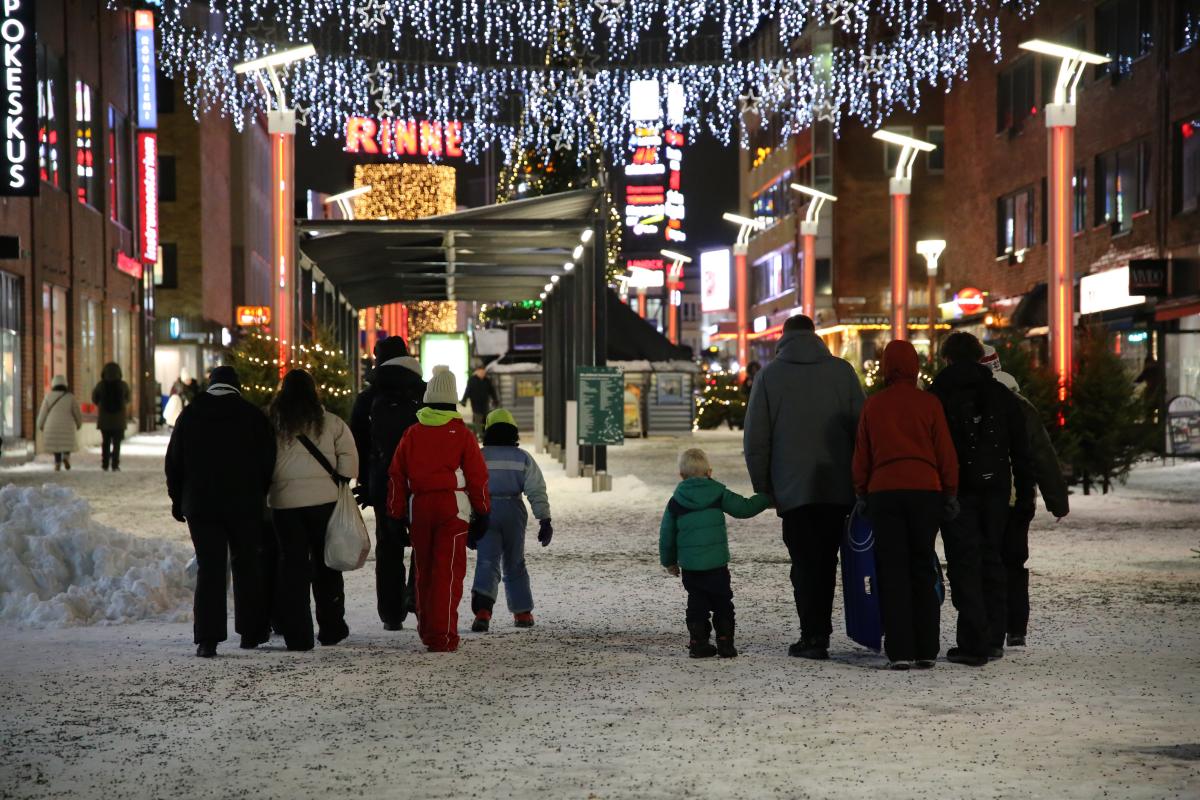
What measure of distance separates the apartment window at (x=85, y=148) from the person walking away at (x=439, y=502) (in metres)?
29.8

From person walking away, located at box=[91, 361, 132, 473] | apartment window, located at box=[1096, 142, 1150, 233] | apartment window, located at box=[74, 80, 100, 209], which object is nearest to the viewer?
person walking away, located at box=[91, 361, 132, 473]

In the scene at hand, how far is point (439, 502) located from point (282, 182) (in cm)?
1346

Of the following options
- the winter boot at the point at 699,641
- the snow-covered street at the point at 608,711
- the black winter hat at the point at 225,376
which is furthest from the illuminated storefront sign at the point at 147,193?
the winter boot at the point at 699,641

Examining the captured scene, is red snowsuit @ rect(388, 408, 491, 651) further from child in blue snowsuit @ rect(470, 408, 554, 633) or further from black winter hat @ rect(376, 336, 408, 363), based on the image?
black winter hat @ rect(376, 336, 408, 363)

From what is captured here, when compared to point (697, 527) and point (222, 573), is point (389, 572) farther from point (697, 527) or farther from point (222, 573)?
point (697, 527)

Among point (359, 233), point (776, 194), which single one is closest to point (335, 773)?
point (359, 233)

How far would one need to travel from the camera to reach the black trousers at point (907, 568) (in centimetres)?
873

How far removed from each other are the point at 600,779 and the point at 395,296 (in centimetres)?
2836

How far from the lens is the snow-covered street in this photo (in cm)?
626

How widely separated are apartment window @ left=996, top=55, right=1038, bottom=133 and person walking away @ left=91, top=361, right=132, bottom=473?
75.0 feet

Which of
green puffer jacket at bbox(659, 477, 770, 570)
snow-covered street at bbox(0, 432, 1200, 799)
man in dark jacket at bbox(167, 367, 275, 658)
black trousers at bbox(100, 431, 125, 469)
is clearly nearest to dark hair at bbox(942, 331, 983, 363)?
green puffer jacket at bbox(659, 477, 770, 570)

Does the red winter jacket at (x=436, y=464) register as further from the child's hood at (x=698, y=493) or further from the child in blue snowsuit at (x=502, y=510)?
the child's hood at (x=698, y=493)

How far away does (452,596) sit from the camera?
9.51 metres

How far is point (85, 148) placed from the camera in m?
39.1
